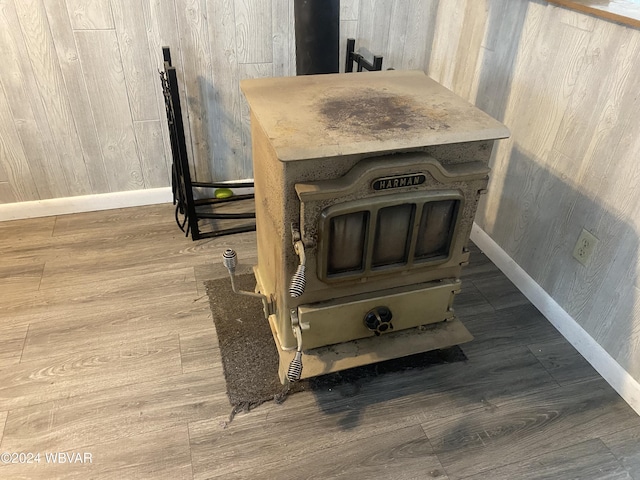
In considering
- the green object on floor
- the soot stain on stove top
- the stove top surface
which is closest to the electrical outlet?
the stove top surface

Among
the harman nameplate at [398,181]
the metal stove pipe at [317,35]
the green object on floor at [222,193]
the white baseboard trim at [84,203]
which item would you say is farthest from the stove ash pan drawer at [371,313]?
the white baseboard trim at [84,203]

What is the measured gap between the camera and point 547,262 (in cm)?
172

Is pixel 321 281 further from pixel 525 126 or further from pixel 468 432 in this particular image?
pixel 525 126

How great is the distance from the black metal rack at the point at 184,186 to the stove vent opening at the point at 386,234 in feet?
3.20

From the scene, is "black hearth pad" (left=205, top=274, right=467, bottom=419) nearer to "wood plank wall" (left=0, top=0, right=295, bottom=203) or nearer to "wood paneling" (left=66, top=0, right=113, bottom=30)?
"wood plank wall" (left=0, top=0, right=295, bottom=203)

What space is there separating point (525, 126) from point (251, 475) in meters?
1.49

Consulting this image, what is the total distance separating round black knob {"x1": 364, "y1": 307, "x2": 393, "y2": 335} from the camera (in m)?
1.37

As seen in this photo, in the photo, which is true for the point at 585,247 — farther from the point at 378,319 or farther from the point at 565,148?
the point at 378,319

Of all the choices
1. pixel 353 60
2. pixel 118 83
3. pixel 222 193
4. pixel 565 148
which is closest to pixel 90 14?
pixel 118 83

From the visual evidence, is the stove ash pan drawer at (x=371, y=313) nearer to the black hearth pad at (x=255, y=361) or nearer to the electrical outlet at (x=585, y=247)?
the black hearth pad at (x=255, y=361)

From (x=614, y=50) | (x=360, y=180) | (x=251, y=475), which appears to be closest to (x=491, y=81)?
(x=614, y=50)

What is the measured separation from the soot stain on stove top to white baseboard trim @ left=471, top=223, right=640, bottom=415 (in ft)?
2.90

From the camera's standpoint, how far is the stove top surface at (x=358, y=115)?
1.11 metres

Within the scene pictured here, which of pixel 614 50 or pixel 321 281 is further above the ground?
pixel 614 50
